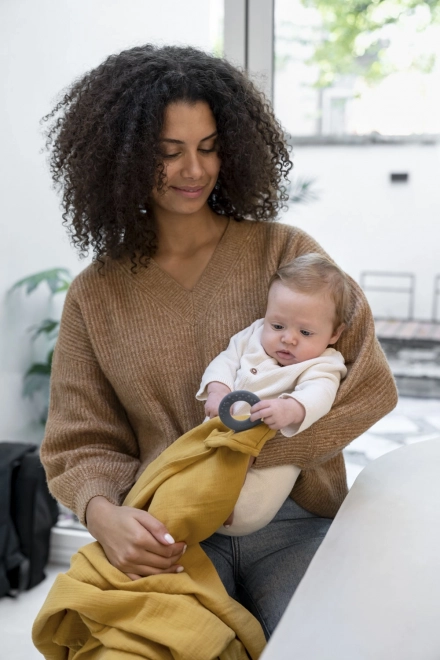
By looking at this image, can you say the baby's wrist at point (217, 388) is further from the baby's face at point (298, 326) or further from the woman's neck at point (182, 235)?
the woman's neck at point (182, 235)

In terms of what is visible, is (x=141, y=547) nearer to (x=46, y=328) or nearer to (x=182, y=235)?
(x=182, y=235)

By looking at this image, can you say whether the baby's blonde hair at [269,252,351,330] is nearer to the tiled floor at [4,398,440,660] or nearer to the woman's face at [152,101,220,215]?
the woman's face at [152,101,220,215]

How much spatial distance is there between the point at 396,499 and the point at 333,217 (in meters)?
1.24

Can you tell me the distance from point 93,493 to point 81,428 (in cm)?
17

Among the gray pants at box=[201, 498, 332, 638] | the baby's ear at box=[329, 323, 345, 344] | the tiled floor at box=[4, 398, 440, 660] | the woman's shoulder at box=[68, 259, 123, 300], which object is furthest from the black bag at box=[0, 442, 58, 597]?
the baby's ear at box=[329, 323, 345, 344]

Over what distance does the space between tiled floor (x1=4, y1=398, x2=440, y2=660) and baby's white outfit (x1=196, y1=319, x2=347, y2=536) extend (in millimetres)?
964

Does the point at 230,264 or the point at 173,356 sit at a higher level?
the point at 230,264

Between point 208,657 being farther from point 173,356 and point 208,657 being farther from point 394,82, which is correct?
point 394,82

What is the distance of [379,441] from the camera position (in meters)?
2.42

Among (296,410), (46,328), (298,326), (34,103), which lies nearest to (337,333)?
(298,326)

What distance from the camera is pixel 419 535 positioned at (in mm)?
1170

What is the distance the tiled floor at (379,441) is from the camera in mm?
2312

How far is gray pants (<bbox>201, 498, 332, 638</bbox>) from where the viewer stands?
1.40 meters

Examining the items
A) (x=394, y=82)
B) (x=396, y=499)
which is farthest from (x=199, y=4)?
(x=396, y=499)
